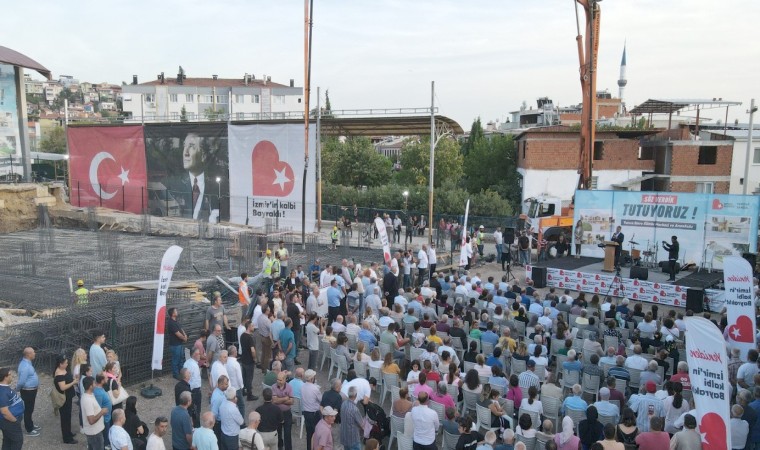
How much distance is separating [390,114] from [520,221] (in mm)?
9617

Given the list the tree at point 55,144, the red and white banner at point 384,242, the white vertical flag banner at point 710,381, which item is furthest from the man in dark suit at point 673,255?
the tree at point 55,144

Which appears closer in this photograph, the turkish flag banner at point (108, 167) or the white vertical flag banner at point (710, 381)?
the white vertical flag banner at point (710, 381)

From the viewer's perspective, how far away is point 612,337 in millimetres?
11656

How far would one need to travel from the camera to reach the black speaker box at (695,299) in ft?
57.6

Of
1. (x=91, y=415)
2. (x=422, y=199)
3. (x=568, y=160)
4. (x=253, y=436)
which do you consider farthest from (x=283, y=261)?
(x=568, y=160)

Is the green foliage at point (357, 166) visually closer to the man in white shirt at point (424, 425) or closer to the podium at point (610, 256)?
the podium at point (610, 256)

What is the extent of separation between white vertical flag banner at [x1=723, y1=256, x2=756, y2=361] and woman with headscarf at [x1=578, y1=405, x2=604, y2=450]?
4876mm

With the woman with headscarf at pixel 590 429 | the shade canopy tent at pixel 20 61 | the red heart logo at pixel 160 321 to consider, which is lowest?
the woman with headscarf at pixel 590 429

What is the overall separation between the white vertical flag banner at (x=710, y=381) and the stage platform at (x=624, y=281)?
11.9 metres

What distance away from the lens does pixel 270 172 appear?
34.6m

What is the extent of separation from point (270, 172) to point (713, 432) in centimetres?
3022

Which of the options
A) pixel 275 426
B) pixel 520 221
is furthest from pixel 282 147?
pixel 275 426

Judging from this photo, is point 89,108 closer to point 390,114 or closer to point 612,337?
point 390,114

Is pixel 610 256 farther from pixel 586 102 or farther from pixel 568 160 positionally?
pixel 568 160
